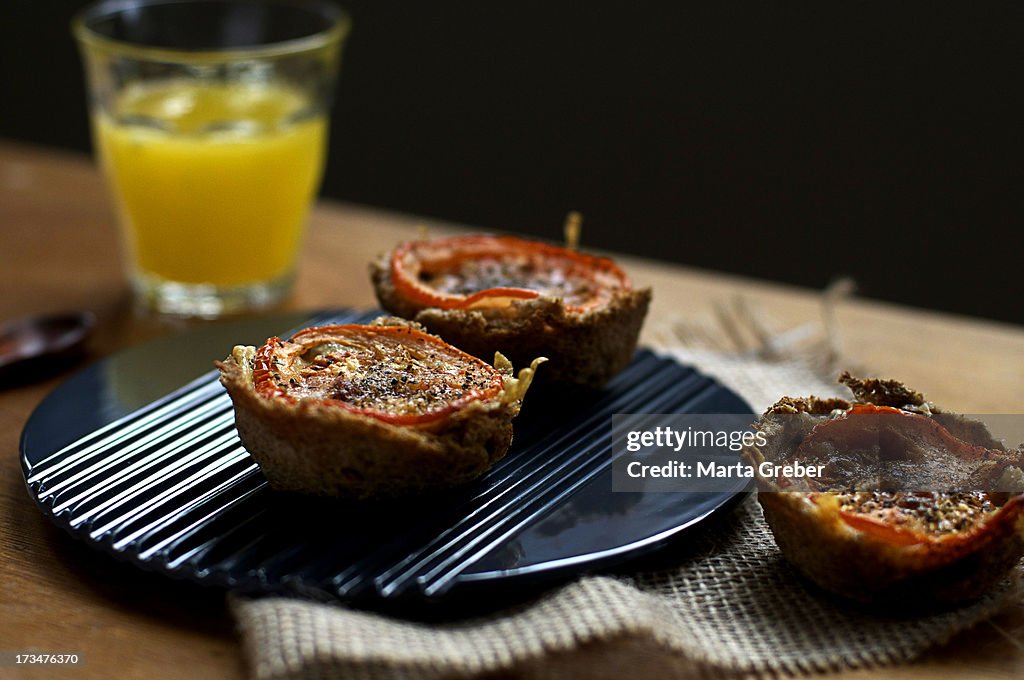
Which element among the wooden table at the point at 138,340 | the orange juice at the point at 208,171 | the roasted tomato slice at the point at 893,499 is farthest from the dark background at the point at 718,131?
the roasted tomato slice at the point at 893,499

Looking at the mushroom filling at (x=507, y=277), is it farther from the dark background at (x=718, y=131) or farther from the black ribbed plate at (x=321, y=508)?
the dark background at (x=718, y=131)

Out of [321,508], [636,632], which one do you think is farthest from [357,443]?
[636,632]

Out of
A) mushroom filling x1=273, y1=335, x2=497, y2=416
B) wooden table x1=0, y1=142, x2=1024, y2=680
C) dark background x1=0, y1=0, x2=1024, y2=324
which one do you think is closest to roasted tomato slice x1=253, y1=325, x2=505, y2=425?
mushroom filling x1=273, y1=335, x2=497, y2=416

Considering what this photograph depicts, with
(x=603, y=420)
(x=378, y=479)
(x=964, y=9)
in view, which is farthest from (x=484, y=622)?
(x=964, y=9)

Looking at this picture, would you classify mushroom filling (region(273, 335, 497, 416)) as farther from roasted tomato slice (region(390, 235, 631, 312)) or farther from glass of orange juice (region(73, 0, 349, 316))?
glass of orange juice (region(73, 0, 349, 316))

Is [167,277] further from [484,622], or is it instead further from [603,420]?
[484,622]

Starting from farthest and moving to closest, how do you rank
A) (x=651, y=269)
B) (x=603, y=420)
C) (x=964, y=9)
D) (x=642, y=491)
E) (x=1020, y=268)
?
(x=1020, y=268), (x=964, y=9), (x=651, y=269), (x=603, y=420), (x=642, y=491)
